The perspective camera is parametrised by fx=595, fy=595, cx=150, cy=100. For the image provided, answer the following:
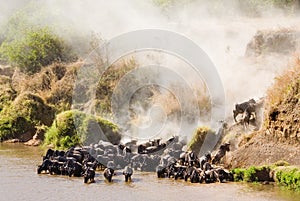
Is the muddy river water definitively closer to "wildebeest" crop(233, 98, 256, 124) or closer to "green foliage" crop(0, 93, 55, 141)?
"wildebeest" crop(233, 98, 256, 124)

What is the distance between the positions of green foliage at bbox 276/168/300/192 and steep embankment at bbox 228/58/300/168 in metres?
1.16

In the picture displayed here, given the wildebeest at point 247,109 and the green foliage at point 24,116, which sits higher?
the green foliage at point 24,116

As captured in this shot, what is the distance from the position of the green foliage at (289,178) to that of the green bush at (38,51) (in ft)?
92.0

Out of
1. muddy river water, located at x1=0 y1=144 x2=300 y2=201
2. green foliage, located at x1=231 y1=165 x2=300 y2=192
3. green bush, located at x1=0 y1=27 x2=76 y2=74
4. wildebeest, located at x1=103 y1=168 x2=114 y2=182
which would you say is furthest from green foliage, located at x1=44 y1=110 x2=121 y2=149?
green bush, located at x1=0 y1=27 x2=76 y2=74

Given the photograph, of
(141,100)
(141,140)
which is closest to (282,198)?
(141,140)

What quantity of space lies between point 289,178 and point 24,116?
21.4 meters

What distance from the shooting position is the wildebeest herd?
20592mm

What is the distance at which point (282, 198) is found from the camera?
17.3m

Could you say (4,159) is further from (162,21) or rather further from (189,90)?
(162,21)

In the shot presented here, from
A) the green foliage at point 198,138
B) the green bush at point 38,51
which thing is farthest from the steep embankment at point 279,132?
the green bush at point 38,51

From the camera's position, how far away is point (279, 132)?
21453 millimetres

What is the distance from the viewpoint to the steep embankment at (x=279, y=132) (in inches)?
824

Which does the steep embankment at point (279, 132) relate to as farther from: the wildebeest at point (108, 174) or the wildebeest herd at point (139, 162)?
the wildebeest at point (108, 174)

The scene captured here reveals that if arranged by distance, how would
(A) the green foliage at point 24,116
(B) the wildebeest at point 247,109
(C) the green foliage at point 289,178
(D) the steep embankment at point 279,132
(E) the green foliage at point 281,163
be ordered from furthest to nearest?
(A) the green foliage at point 24,116
(B) the wildebeest at point 247,109
(D) the steep embankment at point 279,132
(E) the green foliage at point 281,163
(C) the green foliage at point 289,178
